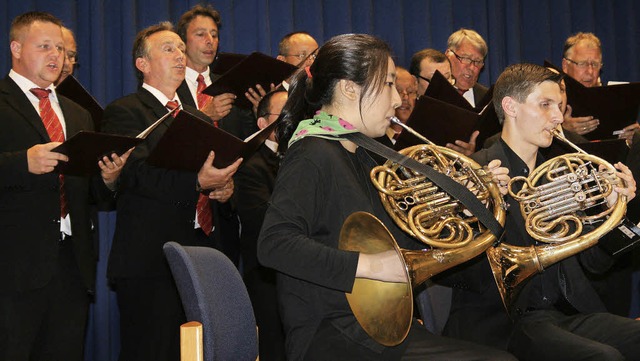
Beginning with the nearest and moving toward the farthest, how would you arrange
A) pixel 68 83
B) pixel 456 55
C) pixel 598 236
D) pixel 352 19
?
pixel 598 236 → pixel 68 83 → pixel 456 55 → pixel 352 19

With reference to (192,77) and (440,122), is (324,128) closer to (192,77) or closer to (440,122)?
(440,122)

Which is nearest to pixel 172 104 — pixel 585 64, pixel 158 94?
pixel 158 94

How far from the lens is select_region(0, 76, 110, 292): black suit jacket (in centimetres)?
342

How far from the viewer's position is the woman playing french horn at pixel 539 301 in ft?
9.36

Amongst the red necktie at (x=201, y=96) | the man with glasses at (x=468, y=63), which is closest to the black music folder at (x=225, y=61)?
the red necktie at (x=201, y=96)

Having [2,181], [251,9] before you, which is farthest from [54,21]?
[251,9]

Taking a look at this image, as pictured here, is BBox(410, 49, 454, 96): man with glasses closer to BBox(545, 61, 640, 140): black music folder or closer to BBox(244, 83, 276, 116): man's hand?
BBox(545, 61, 640, 140): black music folder

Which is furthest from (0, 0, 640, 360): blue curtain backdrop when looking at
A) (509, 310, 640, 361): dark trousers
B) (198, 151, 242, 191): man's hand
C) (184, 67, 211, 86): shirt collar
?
(509, 310, 640, 361): dark trousers

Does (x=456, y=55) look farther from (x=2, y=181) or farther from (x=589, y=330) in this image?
(x=2, y=181)

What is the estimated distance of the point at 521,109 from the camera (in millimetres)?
3389

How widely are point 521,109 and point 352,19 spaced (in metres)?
2.82

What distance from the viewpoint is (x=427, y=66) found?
541cm

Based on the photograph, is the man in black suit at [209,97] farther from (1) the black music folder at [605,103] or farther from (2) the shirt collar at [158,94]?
(1) the black music folder at [605,103]

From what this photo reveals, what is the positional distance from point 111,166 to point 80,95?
30.2 inches
